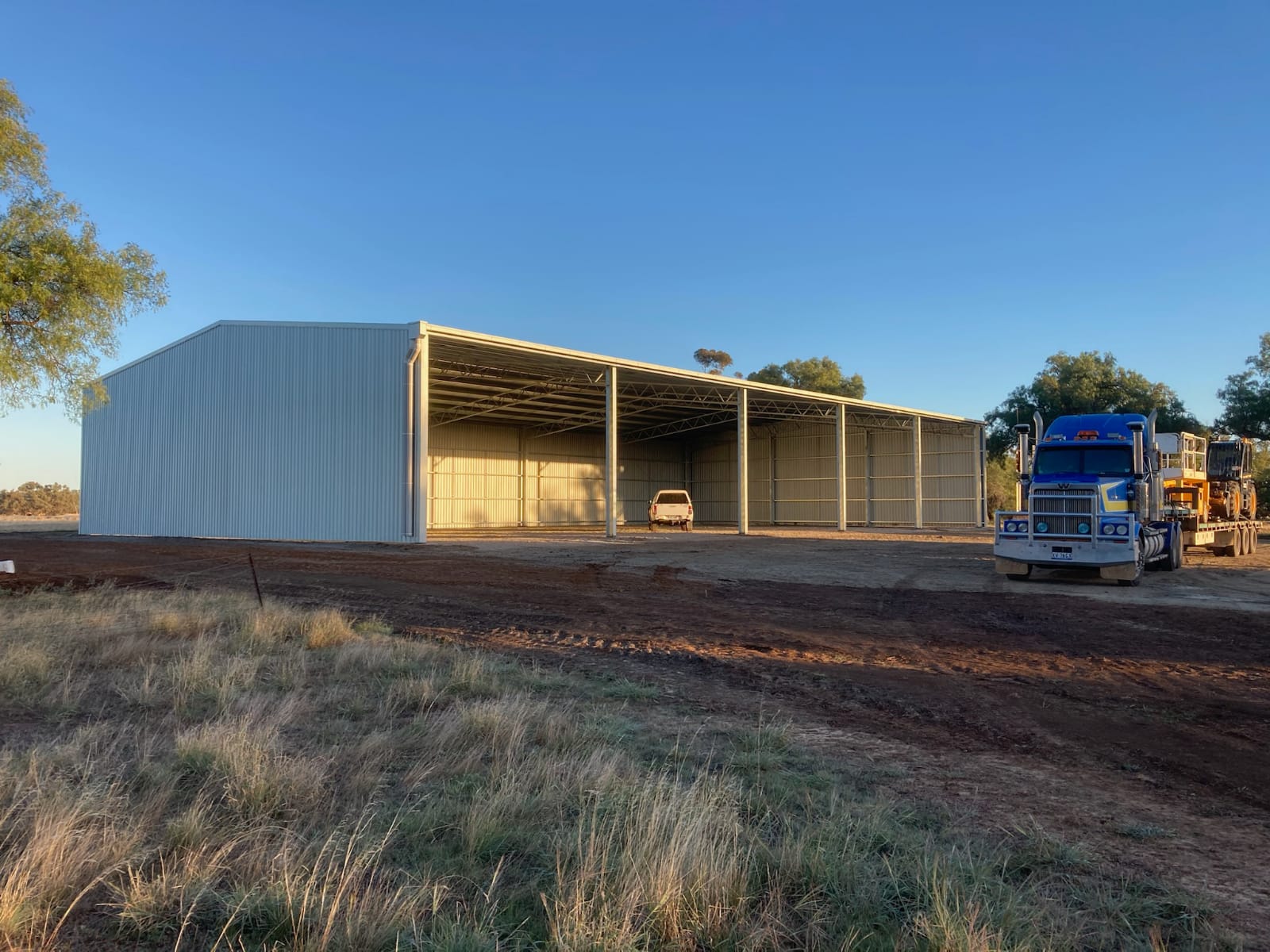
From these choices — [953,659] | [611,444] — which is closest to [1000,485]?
[611,444]

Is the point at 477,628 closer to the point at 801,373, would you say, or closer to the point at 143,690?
the point at 143,690

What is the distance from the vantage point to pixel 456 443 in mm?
55062

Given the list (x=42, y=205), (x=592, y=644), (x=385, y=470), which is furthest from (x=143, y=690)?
(x=385, y=470)

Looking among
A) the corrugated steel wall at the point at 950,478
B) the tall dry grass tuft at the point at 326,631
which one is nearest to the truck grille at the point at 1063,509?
the tall dry grass tuft at the point at 326,631

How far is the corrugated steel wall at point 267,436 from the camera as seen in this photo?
30.9 meters

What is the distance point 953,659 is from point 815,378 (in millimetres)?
66359

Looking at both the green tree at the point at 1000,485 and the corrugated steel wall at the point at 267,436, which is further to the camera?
the green tree at the point at 1000,485

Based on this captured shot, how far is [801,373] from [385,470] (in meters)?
51.9

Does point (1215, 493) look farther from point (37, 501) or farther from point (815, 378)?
point (37, 501)

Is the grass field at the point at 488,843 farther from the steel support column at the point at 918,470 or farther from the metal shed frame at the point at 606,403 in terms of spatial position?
the steel support column at the point at 918,470

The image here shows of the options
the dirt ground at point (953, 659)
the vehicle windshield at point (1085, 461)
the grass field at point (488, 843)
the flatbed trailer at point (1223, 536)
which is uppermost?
the vehicle windshield at point (1085, 461)

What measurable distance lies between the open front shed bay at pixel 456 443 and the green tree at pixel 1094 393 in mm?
5034

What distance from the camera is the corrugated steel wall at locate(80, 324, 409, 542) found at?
3092 centimetres

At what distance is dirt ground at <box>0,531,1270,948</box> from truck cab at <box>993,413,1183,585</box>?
0.77 metres
